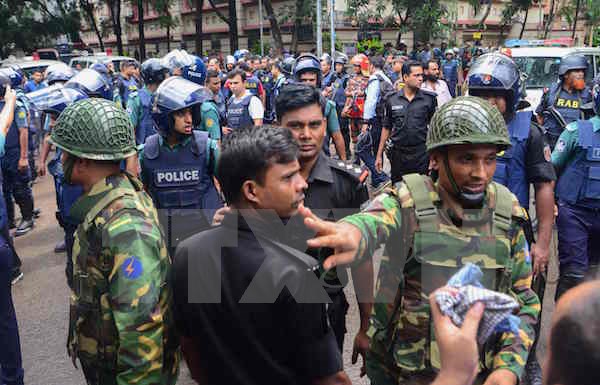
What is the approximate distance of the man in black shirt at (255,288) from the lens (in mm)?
1638

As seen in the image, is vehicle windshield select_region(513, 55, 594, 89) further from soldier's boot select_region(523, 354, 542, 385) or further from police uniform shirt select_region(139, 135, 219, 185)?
police uniform shirt select_region(139, 135, 219, 185)

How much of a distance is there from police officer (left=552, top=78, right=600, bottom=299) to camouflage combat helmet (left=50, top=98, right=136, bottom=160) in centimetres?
282

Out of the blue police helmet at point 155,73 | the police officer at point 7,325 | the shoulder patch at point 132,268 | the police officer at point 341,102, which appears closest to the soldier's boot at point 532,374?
the shoulder patch at point 132,268

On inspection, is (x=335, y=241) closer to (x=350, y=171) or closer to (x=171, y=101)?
(x=350, y=171)

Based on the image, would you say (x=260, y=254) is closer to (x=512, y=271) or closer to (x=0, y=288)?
(x=512, y=271)

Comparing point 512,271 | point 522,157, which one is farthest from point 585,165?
point 512,271

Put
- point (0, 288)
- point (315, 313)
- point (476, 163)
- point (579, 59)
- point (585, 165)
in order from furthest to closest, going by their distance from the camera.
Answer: point (579, 59) < point (585, 165) < point (0, 288) < point (476, 163) < point (315, 313)

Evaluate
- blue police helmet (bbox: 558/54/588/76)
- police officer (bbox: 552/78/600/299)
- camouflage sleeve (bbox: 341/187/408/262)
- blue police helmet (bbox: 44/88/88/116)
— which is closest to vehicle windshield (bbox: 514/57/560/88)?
blue police helmet (bbox: 558/54/588/76)

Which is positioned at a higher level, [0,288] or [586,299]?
[586,299]

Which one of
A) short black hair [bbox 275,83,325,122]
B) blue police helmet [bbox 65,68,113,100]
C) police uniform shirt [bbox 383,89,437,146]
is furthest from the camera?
police uniform shirt [bbox 383,89,437,146]

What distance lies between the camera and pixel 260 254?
1.67 m

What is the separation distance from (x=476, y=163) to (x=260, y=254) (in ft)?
2.74

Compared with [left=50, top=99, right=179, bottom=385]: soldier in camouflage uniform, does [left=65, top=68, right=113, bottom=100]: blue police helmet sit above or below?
above

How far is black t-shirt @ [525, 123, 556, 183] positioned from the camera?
3266 millimetres
